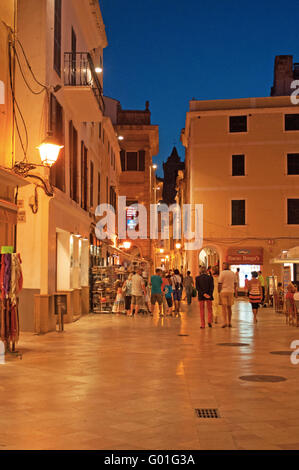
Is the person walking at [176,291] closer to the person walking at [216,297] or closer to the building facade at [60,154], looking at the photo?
the building facade at [60,154]

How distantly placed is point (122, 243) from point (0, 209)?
30145 millimetres

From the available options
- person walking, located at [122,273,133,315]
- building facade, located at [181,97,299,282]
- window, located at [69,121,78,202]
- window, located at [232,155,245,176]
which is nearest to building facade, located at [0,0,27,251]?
window, located at [69,121,78,202]

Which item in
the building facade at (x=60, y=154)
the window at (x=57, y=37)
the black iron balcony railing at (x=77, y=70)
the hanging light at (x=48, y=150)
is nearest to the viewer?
the hanging light at (x=48, y=150)

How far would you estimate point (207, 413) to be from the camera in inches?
267

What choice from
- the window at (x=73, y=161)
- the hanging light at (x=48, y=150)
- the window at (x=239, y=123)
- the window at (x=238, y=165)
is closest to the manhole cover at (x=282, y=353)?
the hanging light at (x=48, y=150)

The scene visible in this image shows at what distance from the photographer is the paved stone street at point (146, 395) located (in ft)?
18.6

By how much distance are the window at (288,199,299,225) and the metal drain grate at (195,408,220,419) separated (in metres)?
33.6

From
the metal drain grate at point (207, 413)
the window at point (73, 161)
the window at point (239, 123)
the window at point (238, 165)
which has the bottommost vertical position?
the metal drain grate at point (207, 413)

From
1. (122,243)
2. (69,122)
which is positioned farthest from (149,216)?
(69,122)

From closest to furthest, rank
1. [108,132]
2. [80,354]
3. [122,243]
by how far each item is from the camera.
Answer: [80,354] → [108,132] → [122,243]

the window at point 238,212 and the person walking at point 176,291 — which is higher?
the window at point 238,212

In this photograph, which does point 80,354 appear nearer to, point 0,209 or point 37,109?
point 0,209

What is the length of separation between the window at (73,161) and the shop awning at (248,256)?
64.5 ft

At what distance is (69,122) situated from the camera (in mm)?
20250
